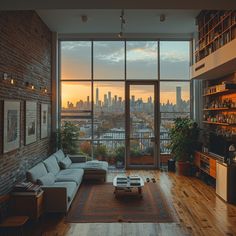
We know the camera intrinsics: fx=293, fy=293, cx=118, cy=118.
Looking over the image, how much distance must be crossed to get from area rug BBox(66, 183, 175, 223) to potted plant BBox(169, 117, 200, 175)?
5.72ft

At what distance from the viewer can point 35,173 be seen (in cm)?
546

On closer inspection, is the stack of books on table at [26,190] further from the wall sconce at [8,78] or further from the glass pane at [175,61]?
the glass pane at [175,61]

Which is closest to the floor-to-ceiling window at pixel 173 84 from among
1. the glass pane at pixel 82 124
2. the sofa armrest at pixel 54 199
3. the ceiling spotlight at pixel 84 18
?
the glass pane at pixel 82 124

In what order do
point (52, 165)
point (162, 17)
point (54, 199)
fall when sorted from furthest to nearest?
point (162, 17) → point (52, 165) → point (54, 199)

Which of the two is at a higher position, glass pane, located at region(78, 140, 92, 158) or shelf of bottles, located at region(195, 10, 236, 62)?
shelf of bottles, located at region(195, 10, 236, 62)

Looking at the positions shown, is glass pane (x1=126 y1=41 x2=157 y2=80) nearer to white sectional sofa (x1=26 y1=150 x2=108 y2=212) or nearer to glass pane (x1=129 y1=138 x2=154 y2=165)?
glass pane (x1=129 y1=138 x2=154 y2=165)

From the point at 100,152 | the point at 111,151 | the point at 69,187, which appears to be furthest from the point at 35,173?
the point at 111,151

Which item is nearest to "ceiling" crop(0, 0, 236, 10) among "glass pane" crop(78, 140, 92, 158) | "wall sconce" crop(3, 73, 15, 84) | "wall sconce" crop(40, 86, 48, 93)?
"wall sconce" crop(3, 73, 15, 84)

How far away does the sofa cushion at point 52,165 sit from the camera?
636 centimetres

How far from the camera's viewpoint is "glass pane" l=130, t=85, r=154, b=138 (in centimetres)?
927

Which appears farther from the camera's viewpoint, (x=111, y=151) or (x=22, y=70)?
(x=111, y=151)

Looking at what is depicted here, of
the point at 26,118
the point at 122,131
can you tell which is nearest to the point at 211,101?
the point at 122,131

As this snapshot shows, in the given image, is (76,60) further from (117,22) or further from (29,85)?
(29,85)

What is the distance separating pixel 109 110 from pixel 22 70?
3.76 meters
